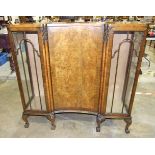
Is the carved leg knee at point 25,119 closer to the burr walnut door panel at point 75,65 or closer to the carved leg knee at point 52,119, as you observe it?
the carved leg knee at point 52,119

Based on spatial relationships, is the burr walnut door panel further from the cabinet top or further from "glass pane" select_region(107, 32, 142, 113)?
"glass pane" select_region(107, 32, 142, 113)

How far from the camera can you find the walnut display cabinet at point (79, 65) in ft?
5.18

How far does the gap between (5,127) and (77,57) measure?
4.08ft

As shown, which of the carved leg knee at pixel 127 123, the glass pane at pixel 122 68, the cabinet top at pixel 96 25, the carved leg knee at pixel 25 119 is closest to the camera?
the cabinet top at pixel 96 25

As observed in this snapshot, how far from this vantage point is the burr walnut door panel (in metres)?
1.58

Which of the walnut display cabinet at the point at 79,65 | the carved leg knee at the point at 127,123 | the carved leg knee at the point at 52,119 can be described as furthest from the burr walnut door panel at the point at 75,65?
the carved leg knee at the point at 127,123

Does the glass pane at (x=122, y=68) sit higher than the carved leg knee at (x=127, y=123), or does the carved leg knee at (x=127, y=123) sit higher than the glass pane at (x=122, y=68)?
the glass pane at (x=122, y=68)

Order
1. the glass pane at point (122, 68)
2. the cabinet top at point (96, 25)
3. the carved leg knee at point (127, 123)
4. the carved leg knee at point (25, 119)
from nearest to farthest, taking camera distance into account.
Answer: the cabinet top at point (96, 25) → the glass pane at point (122, 68) → the carved leg knee at point (127, 123) → the carved leg knee at point (25, 119)

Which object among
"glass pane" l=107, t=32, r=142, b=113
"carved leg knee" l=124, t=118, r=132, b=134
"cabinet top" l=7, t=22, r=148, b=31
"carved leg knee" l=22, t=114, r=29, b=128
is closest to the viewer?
"cabinet top" l=7, t=22, r=148, b=31

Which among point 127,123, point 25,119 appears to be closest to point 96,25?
point 127,123

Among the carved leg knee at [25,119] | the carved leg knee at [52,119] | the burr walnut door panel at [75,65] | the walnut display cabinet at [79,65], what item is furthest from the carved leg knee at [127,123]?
the carved leg knee at [25,119]

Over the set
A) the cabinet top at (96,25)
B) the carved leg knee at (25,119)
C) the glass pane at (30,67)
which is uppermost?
the cabinet top at (96,25)

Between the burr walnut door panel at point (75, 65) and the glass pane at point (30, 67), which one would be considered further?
the glass pane at point (30, 67)

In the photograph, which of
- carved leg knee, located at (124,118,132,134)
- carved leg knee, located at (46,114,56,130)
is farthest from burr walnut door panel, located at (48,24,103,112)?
carved leg knee, located at (124,118,132,134)
